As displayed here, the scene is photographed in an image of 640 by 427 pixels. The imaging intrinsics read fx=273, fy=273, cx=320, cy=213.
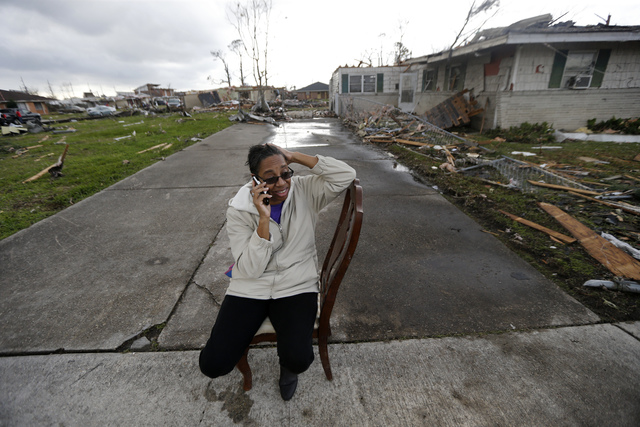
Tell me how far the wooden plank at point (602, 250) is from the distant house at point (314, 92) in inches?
2080

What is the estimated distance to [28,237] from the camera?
358 cm

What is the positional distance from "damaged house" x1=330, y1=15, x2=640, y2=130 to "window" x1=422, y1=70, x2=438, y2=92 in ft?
13.7

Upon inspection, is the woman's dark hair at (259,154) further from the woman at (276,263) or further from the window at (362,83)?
the window at (362,83)

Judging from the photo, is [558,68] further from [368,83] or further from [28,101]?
[28,101]

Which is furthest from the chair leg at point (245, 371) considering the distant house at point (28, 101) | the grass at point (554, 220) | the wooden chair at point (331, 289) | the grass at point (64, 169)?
the distant house at point (28, 101)

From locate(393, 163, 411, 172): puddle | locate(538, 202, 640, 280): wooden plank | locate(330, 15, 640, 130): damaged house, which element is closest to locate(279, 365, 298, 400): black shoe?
locate(538, 202, 640, 280): wooden plank

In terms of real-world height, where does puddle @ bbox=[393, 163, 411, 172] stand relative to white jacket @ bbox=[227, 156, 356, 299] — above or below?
below

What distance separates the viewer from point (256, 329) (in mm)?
1629

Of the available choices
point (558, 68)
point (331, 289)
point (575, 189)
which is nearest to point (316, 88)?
point (558, 68)

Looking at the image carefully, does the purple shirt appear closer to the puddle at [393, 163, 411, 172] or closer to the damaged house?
the puddle at [393, 163, 411, 172]

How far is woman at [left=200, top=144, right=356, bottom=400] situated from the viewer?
157 cm

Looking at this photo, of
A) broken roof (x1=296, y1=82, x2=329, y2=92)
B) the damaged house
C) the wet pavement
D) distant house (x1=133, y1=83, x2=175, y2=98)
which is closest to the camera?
the wet pavement

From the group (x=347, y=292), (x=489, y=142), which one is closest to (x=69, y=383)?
(x=347, y=292)

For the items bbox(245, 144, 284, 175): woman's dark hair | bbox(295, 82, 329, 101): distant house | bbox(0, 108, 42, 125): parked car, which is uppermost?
bbox(295, 82, 329, 101): distant house
